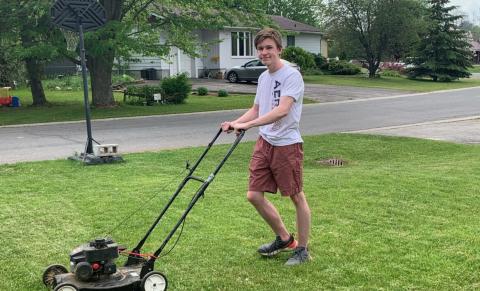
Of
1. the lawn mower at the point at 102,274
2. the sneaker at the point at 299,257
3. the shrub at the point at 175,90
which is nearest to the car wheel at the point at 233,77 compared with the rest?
the shrub at the point at 175,90

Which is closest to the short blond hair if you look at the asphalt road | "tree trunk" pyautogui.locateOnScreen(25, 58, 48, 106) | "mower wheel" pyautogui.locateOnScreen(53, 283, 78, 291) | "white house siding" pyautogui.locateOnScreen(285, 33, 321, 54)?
"mower wheel" pyautogui.locateOnScreen(53, 283, 78, 291)

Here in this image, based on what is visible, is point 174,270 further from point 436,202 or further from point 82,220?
point 436,202

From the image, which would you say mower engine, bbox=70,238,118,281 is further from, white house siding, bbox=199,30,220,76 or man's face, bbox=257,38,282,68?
white house siding, bbox=199,30,220,76

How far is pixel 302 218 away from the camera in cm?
484

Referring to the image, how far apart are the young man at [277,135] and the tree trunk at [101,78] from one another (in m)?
15.9

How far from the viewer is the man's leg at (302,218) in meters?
4.83

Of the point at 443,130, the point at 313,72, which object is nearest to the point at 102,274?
the point at 443,130

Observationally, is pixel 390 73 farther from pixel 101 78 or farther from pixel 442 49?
pixel 101 78

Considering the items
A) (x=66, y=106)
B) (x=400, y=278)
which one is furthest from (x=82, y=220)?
(x=66, y=106)

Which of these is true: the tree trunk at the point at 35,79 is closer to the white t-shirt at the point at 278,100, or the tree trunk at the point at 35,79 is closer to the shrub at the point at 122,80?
the shrub at the point at 122,80

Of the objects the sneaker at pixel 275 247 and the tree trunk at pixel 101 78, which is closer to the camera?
the sneaker at pixel 275 247

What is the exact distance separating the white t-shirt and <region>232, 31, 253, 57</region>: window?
115ft

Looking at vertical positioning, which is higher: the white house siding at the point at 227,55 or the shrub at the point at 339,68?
the white house siding at the point at 227,55

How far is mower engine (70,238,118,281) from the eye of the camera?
3951mm
